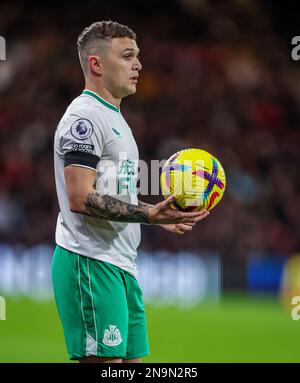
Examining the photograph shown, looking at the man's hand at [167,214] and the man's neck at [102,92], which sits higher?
the man's neck at [102,92]

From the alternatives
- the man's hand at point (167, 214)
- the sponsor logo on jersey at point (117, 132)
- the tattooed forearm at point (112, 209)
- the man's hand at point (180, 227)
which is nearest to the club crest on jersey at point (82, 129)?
the sponsor logo on jersey at point (117, 132)

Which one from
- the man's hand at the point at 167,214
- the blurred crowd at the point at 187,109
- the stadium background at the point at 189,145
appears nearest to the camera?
the man's hand at the point at 167,214

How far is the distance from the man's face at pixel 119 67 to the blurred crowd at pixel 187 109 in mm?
8698

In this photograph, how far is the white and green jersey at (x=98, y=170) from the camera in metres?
4.06

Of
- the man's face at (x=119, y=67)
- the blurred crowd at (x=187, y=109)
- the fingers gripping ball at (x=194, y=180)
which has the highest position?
the blurred crowd at (x=187, y=109)

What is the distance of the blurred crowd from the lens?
46.8 ft

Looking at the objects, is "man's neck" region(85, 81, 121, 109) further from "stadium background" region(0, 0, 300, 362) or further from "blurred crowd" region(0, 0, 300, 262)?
"blurred crowd" region(0, 0, 300, 262)

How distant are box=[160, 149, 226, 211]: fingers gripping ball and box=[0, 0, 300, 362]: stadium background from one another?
3.83 meters

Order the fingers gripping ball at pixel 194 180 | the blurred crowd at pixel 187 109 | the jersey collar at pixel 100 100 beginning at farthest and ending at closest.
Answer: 1. the blurred crowd at pixel 187 109
2. the jersey collar at pixel 100 100
3. the fingers gripping ball at pixel 194 180

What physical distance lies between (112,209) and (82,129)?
421 mm

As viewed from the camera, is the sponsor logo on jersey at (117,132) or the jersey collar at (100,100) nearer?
the sponsor logo on jersey at (117,132)

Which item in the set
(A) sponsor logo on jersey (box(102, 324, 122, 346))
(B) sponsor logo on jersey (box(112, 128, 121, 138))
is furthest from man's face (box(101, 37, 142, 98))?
(A) sponsor logo on jersey (box(102, 324, 122, 346))

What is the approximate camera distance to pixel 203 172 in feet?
13.9

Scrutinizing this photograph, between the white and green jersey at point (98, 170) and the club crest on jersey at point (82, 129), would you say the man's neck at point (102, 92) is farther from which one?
the club crest on jersey at point (82, 129)
